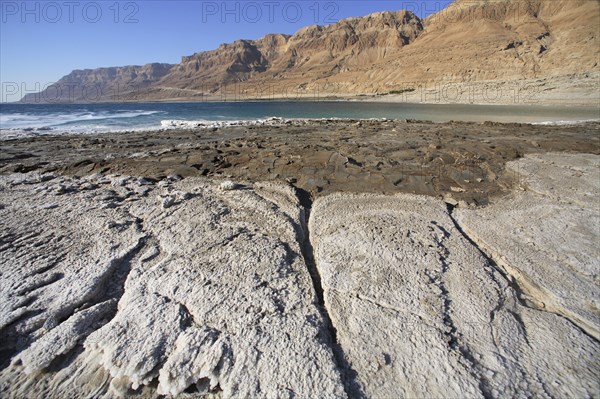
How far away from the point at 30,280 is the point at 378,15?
139m

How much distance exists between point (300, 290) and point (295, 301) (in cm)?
12

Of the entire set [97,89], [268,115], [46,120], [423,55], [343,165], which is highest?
[97,89]

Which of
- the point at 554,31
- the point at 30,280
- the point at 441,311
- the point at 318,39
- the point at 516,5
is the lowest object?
the point at 441,311

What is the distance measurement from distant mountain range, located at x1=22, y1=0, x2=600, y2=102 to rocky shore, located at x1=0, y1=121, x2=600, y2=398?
39722mm

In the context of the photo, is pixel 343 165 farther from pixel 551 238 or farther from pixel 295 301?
pixel 295 301

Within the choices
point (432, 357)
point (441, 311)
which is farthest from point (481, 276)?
point (432, 357)

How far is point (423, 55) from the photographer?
6388 cm

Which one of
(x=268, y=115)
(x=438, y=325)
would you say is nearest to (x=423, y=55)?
(x=268, y=115)

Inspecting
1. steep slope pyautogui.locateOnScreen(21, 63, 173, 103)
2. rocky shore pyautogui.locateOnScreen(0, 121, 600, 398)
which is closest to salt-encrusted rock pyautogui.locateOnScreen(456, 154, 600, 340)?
rocky shore pyautogui.locateOnScreen(0, 121, 600, 398)

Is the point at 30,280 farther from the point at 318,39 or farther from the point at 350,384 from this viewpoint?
the point at 318,39

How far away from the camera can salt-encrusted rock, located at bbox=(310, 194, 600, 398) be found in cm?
148

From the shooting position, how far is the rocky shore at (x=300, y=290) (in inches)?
59.4

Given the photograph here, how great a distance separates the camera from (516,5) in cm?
6250

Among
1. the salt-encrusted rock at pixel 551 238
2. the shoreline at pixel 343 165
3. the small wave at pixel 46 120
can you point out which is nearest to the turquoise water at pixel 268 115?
the small wave at pixel 46 120
